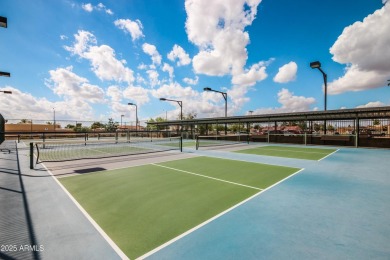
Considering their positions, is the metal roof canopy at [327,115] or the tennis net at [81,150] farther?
the metal roof canopy at [327,115]

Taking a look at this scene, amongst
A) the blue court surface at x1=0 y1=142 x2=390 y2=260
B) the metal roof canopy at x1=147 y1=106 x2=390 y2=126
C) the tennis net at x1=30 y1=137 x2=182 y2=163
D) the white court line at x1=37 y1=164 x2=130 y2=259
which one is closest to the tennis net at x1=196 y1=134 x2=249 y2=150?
the metal roof canopy at x1=147 y1=106 x2=390 y2=126

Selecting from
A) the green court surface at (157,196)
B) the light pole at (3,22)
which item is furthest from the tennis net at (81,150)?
the green court surface at (157,196)

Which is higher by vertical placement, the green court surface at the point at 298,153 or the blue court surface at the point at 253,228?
the green court surface at the point at 298,153

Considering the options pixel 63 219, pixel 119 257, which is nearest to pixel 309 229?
pixel 119 257

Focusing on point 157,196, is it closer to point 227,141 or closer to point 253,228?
point 253,228

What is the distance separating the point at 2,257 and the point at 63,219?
4.14 ft

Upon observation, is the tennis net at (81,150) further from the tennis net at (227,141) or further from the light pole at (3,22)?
the tennis net at (227,141)

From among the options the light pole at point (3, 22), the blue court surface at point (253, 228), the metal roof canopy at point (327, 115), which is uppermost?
the light pole at point (3, 22)

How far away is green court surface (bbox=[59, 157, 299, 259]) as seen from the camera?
378 cm

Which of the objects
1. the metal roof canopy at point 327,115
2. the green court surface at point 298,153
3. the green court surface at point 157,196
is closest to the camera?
the green court surface at point 157,196

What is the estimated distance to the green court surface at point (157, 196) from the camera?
12.4ft

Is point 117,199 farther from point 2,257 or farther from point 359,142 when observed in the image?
point 359,142

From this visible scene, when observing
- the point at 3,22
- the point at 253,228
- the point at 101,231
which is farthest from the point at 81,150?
the point at 253,228

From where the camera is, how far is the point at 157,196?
5.73m
